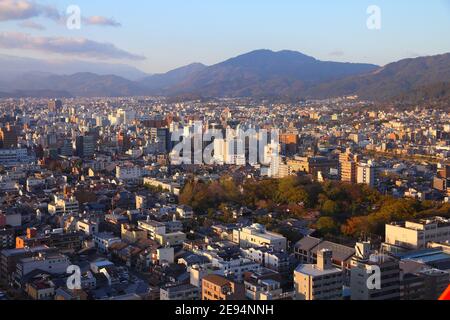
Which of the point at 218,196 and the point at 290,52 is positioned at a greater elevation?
the point at 290,52

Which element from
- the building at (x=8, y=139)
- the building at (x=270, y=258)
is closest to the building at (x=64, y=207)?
the building at (x=270, y=258)

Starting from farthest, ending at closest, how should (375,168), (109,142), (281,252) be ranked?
(109,142) < (375,168) < (281,252)

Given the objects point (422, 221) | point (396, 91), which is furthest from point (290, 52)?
point (422, 221)

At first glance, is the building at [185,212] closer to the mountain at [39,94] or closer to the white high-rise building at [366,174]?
the white high-rise building at [366,174]

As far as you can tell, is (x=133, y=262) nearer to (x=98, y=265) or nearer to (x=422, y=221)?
(x=98, y=265)

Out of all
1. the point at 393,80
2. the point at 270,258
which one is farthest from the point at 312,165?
the point at 393,80

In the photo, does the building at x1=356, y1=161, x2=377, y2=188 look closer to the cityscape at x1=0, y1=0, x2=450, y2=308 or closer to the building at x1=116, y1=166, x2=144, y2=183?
the cityscape at x1=0, y1=0, x2=450, y2=308

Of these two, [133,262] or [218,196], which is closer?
[133,262]
